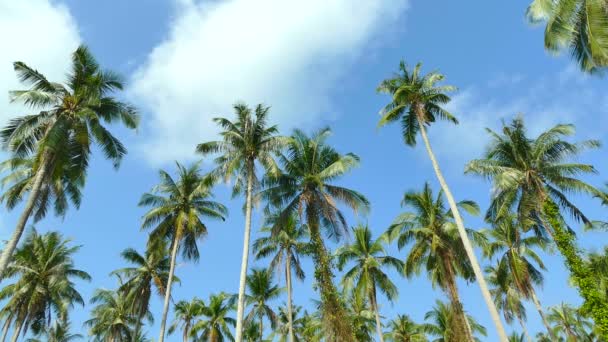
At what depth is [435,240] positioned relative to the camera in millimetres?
26484

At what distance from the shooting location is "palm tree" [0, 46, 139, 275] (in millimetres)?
17484

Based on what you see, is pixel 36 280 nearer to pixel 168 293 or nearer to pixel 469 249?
pixel 168 293

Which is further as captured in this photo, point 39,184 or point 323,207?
point 323,207

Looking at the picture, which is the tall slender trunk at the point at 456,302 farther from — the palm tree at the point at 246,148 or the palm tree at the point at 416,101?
the palm tree at the point at 246,148

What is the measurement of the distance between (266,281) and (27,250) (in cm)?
1864

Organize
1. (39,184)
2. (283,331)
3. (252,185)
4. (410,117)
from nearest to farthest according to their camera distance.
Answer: (39,184), (252,185), (410,117), (283,331)

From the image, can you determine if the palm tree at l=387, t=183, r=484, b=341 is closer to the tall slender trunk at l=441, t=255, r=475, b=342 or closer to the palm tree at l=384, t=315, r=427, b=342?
the tall slender trunk at l=441, t=255, r=475, b=342

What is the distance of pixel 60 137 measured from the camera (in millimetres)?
17281

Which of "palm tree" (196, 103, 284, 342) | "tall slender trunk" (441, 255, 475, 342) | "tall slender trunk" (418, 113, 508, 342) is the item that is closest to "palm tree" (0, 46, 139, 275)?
"palm tree" (196, 103, 284, 342)

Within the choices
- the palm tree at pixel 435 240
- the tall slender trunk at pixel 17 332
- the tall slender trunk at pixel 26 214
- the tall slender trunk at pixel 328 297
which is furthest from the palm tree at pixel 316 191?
the tall slender trunk at pixel 17 332

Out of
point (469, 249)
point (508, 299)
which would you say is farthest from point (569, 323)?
point (469, 249)

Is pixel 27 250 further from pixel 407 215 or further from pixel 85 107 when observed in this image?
pixel 407 215

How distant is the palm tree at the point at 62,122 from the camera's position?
17.5 metres

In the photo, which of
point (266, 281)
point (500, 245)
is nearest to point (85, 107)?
point (266, 281)
